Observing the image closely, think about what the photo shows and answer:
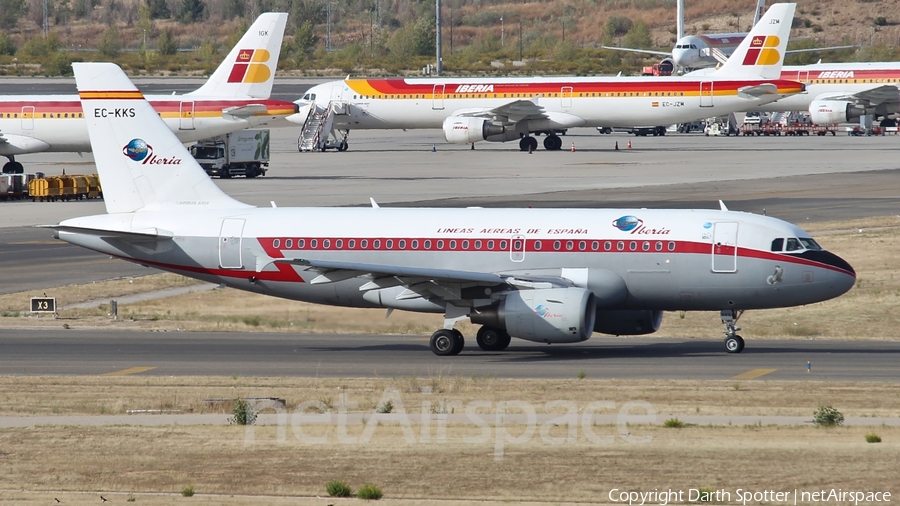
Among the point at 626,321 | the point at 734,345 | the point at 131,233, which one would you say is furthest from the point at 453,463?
the point at 131,233

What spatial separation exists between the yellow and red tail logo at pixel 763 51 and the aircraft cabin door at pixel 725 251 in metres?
65.2

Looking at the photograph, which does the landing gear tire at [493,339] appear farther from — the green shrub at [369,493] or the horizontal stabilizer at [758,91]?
the horizontal stabilizer at [758,91]

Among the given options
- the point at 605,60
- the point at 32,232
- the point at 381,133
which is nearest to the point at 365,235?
the point at 32,232

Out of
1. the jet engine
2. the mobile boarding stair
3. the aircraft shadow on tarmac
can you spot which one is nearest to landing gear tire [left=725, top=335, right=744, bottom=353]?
the aircraft shadow on tarmac

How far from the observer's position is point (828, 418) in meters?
19.4

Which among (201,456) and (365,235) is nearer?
(201,456)

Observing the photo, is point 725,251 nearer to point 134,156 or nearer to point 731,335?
point 731,335

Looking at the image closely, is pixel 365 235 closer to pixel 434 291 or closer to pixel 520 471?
pixel 434 291

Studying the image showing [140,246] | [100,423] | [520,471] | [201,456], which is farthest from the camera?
[140,246]

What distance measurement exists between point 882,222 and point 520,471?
141 ft

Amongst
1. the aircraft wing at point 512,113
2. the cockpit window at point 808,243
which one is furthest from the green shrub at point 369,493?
the aircraft wing at point 512,113

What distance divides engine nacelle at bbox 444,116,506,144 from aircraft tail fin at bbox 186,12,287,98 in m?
21.5

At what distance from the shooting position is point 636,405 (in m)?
21.9

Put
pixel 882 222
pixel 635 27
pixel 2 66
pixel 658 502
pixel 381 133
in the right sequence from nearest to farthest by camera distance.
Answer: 1. pixel 658 502
2. pixel 882 222
3. pixel 381 133
4. pixel 2 66
5. pixel 635 27
